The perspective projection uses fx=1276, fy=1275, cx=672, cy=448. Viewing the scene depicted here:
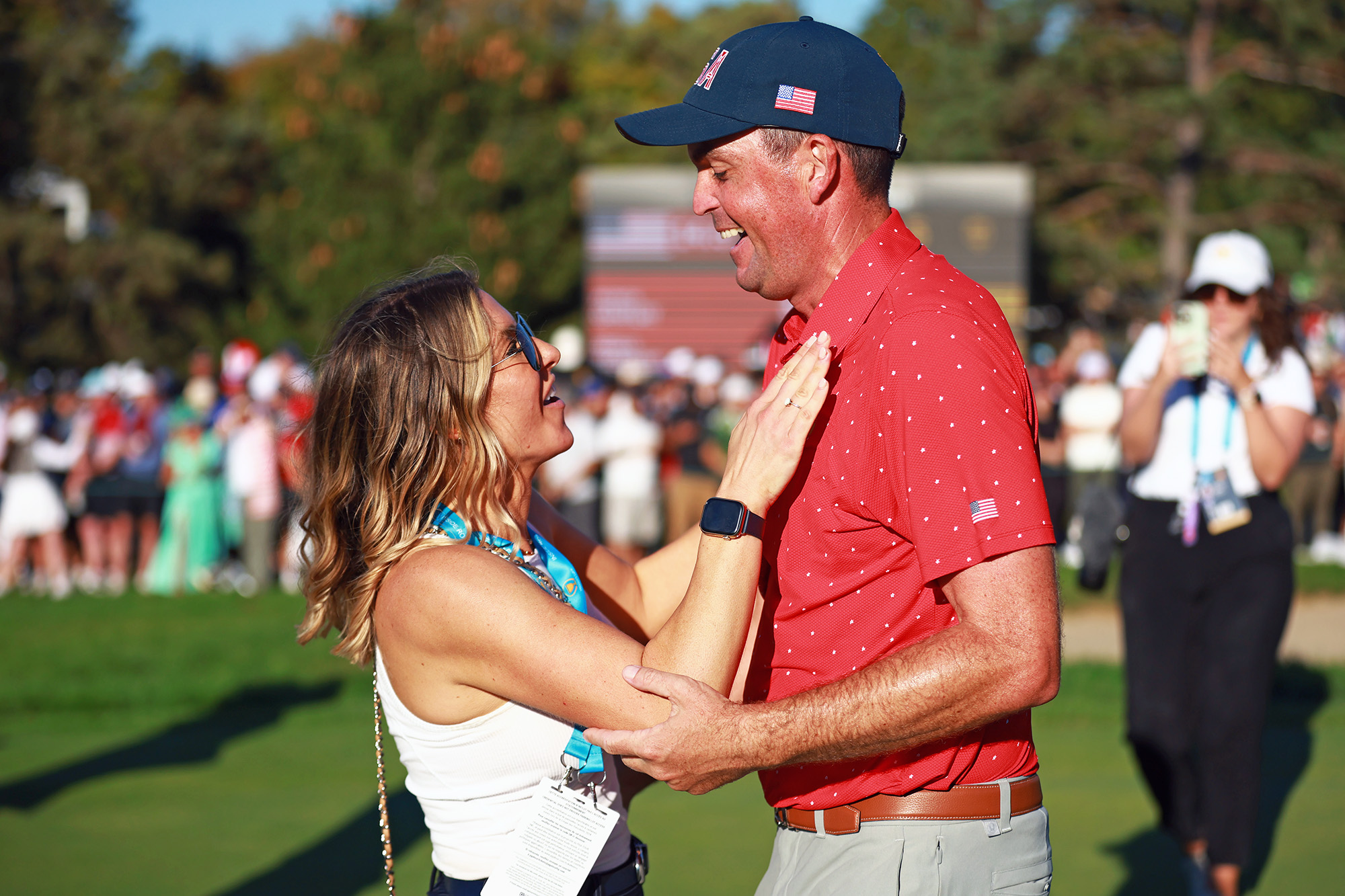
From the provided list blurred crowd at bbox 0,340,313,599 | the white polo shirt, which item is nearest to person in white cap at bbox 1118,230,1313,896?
the white polo shirt

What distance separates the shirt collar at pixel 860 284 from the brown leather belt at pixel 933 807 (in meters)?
0.76

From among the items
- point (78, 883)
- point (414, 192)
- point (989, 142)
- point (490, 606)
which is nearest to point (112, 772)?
point (78, 883)

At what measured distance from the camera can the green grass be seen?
5191 millimetres

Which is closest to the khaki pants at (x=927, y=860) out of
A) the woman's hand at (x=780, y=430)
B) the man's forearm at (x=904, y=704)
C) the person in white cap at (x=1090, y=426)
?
the man's forearm at (x=904, y=704)

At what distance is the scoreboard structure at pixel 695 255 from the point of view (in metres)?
20.9

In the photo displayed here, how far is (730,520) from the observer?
2107 mm

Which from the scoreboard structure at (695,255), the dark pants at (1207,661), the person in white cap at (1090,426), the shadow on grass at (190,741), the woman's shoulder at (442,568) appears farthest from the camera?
the scoreboard structure at (695,255)

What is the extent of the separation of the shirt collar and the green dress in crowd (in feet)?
37.7

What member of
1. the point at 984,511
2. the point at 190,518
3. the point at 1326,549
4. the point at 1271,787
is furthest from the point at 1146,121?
the point at 984,511

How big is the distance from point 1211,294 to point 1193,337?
0.36m

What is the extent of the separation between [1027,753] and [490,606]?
38.2 inches

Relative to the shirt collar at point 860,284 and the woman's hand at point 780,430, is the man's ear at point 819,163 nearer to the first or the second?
the shirt collar at point 860,284

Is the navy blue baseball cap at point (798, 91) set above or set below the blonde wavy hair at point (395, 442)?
above

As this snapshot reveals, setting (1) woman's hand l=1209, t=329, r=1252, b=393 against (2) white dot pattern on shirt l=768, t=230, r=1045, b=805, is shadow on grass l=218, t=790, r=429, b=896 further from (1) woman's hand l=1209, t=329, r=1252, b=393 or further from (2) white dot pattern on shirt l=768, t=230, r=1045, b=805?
(1) woman's hand l=1209, t=329, r=1252, b=393
